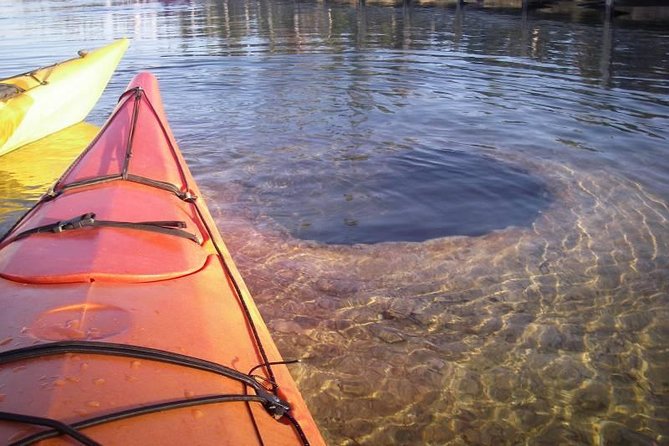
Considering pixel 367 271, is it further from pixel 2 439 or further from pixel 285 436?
pixel 2 439

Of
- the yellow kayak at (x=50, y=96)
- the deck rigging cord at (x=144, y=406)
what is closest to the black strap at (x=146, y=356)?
the deck rigging cord at (x=144, y=406)

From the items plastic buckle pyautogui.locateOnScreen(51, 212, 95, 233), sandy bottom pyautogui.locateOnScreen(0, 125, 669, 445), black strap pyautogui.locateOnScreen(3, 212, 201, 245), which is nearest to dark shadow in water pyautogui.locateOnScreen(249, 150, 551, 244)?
sandy bottom pyautogui.locateOnScreen(0, 125, 669, 445)

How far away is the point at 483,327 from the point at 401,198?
8.61 ft

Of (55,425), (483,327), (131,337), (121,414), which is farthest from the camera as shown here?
(483,327)

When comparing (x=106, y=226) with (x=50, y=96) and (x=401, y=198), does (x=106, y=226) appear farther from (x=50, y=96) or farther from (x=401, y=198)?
(x=50, y=96)

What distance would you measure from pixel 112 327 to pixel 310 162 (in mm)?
5445

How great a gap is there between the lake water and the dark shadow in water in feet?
0.11

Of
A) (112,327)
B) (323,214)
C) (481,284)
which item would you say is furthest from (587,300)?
(112,327)

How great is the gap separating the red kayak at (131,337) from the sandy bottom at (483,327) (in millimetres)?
1012

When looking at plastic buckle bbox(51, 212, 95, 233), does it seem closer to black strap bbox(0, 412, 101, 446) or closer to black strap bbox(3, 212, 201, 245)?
black strap bbox(3, 212, 201, 245)

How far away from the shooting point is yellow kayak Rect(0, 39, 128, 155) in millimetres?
7660

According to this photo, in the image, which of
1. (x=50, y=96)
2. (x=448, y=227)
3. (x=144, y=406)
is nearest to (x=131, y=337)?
(x=144, y=406)

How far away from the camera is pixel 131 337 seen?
7.14 feet

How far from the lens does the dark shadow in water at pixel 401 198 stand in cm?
555
